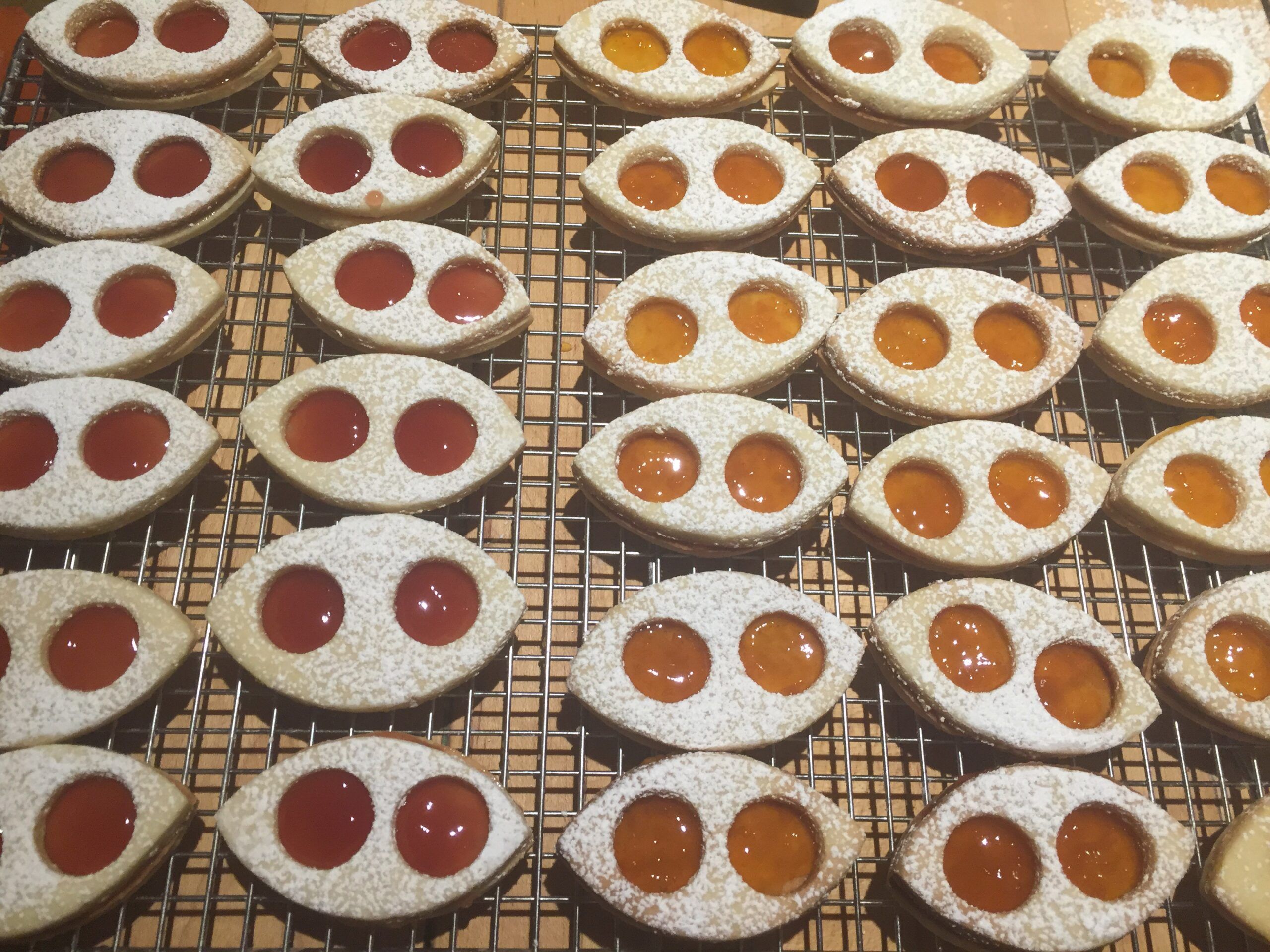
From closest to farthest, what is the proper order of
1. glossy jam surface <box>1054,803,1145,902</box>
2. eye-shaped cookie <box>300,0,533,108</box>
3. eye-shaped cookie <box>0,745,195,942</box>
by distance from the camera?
eye-shaped cookie <box>0,745,195,942</box>
glossy jam surface <box>1054,803,1145,902</box>
eye-shaped cookie <box>300,0,533,108</box>

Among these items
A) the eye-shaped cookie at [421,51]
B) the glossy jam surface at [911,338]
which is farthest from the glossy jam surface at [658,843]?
the eye-shaped cookie at [421,51]

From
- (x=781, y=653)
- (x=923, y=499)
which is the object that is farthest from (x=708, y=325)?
(x=781, y=653)

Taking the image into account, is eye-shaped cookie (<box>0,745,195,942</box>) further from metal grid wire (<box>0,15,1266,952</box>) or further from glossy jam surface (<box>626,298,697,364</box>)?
glossy jam surface (<box>626,298,697,364</box>)

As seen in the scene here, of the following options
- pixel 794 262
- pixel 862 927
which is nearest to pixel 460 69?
pixel 794 262

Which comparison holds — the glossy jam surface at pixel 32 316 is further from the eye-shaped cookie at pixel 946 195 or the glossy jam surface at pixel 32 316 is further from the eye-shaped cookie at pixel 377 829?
the eye-shaped cookie at pixel 946 195

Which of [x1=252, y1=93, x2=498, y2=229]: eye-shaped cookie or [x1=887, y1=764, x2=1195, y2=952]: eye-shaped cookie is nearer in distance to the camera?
[x1=887, y1=764, x2=1195, y2=952]: eye-shaped cookie

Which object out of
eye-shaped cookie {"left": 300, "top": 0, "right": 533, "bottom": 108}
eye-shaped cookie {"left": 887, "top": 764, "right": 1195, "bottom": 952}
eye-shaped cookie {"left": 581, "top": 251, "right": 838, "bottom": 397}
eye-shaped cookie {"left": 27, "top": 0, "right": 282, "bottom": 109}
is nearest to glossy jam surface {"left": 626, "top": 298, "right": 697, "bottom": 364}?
eye-shaped cookie {"left": 581, "top": 251, "right": 838, "bottom": 397}

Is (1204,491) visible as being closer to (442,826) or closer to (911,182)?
(911,182)

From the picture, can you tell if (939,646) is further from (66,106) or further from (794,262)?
(66,106)
